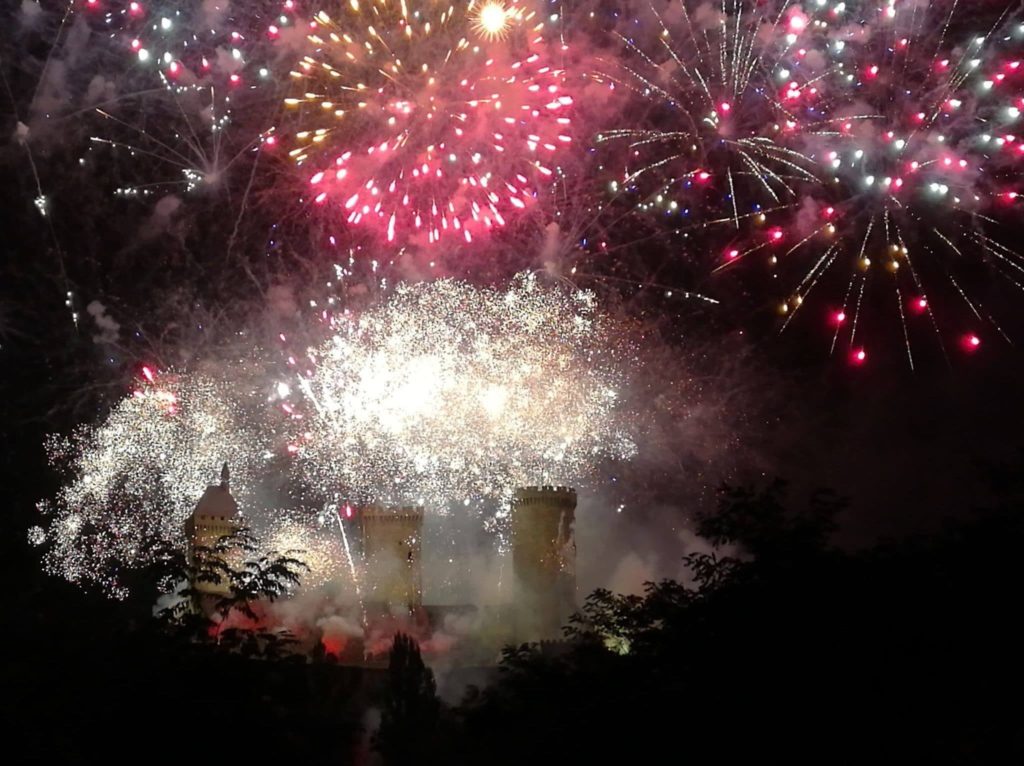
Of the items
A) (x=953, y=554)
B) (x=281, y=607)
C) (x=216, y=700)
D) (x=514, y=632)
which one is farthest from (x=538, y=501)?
(x=953, y=554)

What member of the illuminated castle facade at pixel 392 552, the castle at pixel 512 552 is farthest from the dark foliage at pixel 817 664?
the illuminated castle facade at pixel 392 552

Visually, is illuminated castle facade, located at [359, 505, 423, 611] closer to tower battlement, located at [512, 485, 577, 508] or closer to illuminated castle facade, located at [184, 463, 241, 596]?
illuminated castle facade, located at [184, 463, 241, 596]

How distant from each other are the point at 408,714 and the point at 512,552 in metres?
18.2

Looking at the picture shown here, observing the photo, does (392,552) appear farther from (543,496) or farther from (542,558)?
(543,496)

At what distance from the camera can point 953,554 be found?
997 cm

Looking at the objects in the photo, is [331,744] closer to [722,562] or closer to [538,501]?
[722,562]

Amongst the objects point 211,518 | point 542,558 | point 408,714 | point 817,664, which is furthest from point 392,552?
point 817,664

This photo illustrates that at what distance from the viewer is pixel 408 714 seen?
26281 mm

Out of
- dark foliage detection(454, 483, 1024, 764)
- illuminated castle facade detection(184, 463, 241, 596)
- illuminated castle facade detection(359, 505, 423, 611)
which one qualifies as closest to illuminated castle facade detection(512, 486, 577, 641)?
illuminated castle facade detection(359, 505, 423, 611)

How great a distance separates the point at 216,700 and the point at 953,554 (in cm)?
776

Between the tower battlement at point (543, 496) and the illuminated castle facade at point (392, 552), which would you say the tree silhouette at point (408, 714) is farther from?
the illuminated castle facade at point (392, 552)

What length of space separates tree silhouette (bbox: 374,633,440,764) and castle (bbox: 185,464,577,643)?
43.9 ft

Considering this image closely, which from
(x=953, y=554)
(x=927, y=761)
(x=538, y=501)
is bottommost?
(x=927, y=761)

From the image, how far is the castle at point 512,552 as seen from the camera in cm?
4309
